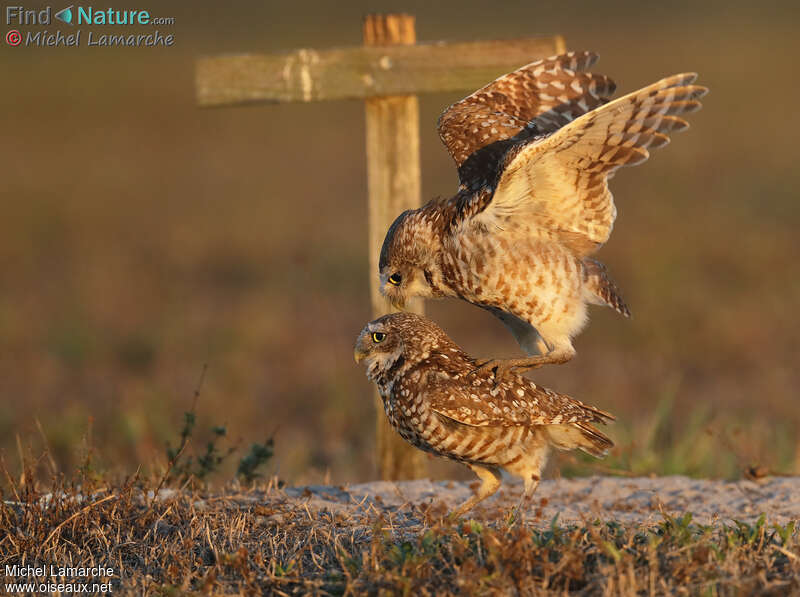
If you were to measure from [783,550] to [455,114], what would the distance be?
294 centimetres

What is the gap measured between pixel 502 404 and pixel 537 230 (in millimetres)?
884

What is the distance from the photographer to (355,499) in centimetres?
548

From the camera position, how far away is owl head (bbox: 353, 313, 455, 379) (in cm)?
525

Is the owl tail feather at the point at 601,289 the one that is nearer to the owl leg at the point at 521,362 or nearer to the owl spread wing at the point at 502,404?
the owl leg at the point at 521,362

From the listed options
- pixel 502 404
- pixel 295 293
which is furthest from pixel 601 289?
pixel 295 293

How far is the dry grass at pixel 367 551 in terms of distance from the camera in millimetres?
3795

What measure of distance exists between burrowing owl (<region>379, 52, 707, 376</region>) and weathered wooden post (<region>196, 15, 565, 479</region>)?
77 cm

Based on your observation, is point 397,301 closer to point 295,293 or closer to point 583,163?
point 583,163

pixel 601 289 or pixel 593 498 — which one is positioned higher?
pixel 601 289

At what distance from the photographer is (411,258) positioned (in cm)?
526

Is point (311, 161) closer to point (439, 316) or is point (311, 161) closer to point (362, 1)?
point (439, 316)

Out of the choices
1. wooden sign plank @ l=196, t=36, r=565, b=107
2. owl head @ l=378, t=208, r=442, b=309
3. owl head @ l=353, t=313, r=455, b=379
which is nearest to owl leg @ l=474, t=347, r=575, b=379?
owl head @ l=353, t=313, r=455, b=379

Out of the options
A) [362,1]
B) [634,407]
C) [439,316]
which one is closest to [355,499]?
[634,407]

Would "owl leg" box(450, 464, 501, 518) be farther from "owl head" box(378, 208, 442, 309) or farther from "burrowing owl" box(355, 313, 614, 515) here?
"owl head" box(378, 208, 442, 309)
